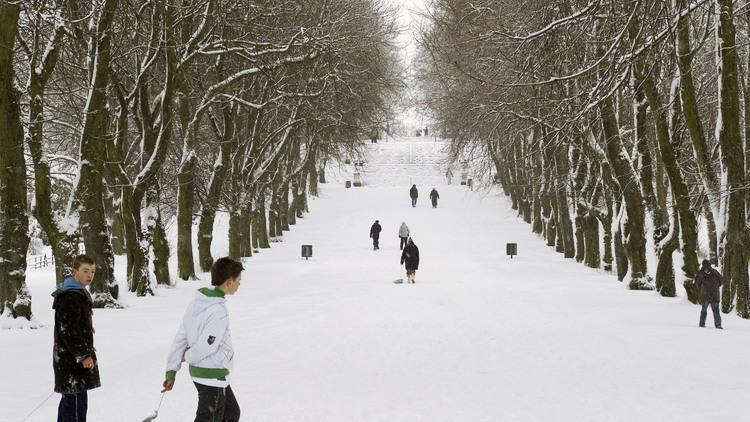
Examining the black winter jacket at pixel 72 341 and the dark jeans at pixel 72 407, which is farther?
the dark jeans at pixel 72 407

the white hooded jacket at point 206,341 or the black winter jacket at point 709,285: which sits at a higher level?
the white hooded jacket at point 206,341

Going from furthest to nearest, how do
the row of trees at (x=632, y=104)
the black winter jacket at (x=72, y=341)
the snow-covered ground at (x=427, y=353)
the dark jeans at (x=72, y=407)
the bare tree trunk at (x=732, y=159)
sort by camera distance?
1. the bare tree trunk at (x=732, y=159)
2. the row of trees at (x=632, y=104)
3. the snow-covered ground at (x=427, y=353)
4. the dark jeans at (x=72, y=407)
5. the black winter jacket at (x=72, y=341)

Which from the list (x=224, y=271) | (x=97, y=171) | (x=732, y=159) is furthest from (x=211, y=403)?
(x=732, y=159)

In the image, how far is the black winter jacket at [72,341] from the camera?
5.91m

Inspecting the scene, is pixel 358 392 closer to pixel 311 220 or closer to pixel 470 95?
pixel 470 95

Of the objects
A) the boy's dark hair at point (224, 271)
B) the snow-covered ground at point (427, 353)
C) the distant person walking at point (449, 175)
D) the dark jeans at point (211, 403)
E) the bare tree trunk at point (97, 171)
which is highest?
the distant person walking at point (449, 175)

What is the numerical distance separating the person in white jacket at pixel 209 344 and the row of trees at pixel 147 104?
26.2ft

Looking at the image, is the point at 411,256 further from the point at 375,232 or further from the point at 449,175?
the point at 449,175

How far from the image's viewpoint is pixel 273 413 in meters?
7.94

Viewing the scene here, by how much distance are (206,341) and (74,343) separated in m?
1.28

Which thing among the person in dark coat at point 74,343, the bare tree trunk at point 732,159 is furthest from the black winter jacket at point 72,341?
the bare tree trunk at point 732,159

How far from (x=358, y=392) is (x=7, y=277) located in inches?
297

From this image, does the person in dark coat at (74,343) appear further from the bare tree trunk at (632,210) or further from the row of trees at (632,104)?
the bare tree trunk at (632,210)

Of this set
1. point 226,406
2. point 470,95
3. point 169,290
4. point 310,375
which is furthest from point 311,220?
point 226,406
